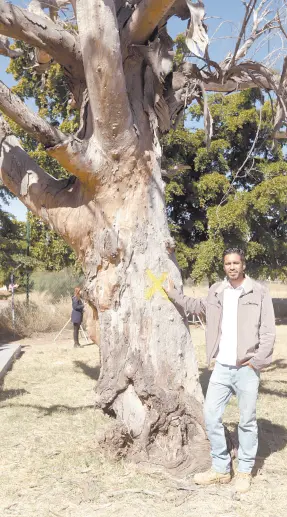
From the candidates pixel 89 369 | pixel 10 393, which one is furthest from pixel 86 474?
pixel 89 369

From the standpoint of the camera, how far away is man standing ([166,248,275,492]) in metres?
3.63

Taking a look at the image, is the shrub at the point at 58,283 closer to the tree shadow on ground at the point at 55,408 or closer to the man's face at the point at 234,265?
the tree shadow on ground at the point at 55,408

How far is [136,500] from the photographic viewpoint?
11.6ft

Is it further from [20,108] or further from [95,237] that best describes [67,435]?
[20,108]

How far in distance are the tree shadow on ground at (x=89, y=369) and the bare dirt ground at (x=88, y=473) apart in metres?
1.50

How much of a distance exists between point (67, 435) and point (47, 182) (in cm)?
253

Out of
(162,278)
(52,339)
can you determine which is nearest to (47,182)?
(162,278)

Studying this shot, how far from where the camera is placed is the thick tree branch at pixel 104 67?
3984 millimetres

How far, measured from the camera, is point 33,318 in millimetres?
14531

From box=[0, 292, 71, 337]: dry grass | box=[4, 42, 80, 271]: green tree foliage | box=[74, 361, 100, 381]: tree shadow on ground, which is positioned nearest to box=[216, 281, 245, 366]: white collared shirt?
box=[74, 361, 100, 381]: tree shadow on ground

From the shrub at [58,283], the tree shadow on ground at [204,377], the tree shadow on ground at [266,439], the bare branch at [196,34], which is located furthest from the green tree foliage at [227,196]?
the bare branch at [196,34]

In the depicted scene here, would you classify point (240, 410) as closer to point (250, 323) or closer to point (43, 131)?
point (250, 323)

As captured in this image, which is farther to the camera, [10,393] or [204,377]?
[204,377]

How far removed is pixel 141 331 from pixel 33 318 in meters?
10.8
